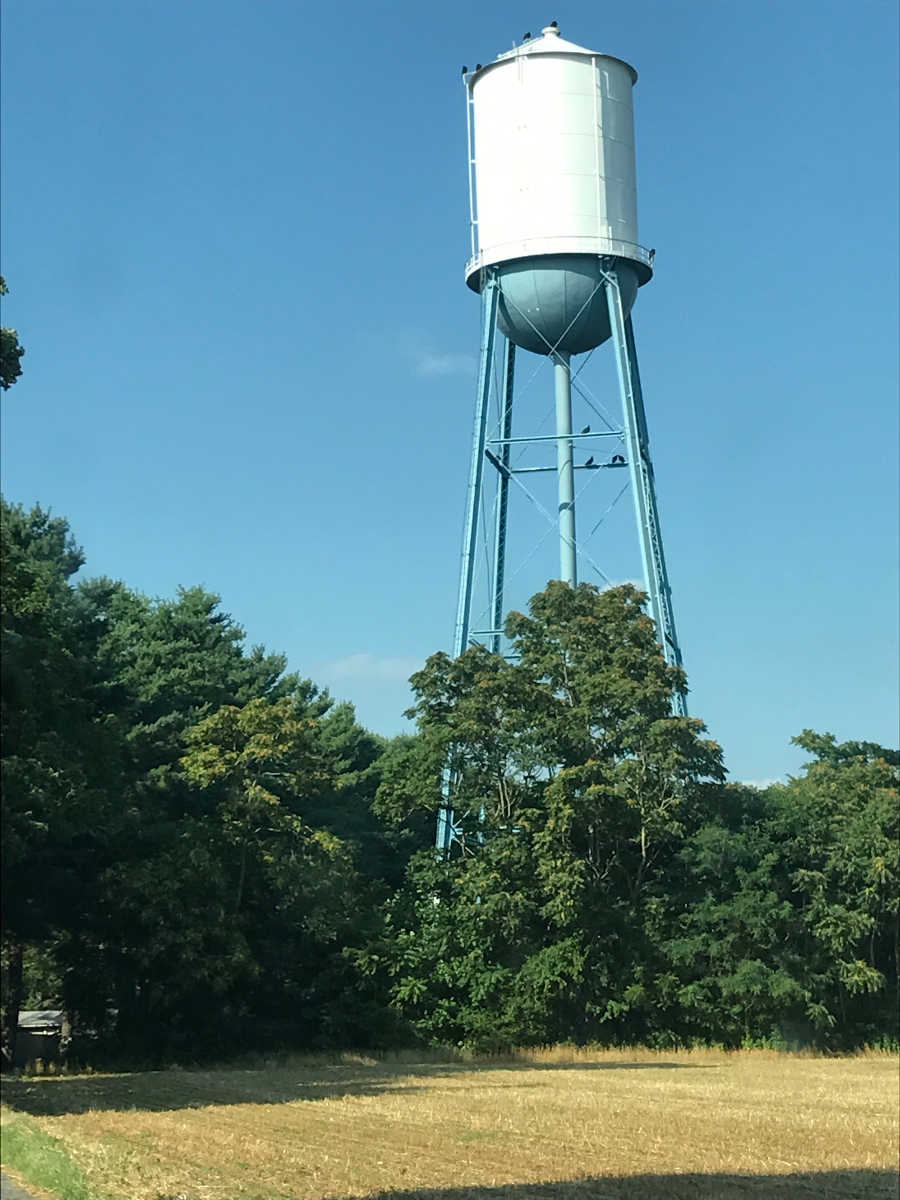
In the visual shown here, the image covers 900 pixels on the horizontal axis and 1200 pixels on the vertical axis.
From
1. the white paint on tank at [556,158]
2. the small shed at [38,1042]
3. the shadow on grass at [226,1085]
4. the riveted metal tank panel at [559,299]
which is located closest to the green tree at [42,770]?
the small shed at [38,1042]

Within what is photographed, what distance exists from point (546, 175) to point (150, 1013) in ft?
84.7

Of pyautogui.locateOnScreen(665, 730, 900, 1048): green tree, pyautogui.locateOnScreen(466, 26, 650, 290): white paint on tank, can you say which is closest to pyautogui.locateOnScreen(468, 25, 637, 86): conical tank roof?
pyautogui.locateOnScreen(466, 26, 650, 290): white paint on tank

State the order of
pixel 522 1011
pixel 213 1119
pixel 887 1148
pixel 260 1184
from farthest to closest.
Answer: pixel 522 1011, pixel 213 1119, pixel 887 1148, pixel 260 1184

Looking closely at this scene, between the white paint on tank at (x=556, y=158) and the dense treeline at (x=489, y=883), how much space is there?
10.4m

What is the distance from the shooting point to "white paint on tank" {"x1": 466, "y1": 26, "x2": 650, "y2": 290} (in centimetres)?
4694

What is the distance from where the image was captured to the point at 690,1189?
661 inches

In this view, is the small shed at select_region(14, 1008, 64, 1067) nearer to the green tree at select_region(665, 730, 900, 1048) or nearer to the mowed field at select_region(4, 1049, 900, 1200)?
the mowed field at select_region(4, 1049, 900, 1200)

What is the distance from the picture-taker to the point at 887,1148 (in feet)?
72.2

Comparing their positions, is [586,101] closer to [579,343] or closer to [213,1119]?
A: [579,343]

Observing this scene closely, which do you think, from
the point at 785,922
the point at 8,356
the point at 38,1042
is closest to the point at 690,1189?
the point at 8,356

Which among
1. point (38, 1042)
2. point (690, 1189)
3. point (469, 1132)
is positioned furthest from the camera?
point (38, 1042)

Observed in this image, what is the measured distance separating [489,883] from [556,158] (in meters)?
21.0

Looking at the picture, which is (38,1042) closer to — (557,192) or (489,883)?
(489,883)

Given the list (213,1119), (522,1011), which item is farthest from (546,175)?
(213,1119)
